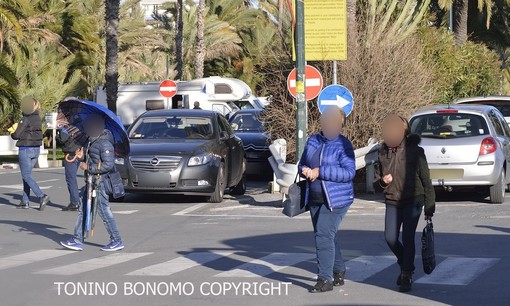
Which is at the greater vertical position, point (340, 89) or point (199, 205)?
point (340, 89)

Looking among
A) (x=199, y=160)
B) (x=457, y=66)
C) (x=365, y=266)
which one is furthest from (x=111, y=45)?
(x=365, y=266)

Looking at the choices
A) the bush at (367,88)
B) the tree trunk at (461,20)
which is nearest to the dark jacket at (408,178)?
the bush at (367,88)

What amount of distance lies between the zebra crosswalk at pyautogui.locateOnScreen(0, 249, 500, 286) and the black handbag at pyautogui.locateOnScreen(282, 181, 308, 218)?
1070 mm

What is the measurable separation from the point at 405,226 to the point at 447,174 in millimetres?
7928

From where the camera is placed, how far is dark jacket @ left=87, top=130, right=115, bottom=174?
1234 centimetres

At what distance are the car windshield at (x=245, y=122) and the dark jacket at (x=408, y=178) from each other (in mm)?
16071

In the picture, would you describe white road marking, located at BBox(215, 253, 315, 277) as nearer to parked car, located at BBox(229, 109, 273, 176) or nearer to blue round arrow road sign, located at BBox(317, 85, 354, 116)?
blue round arrow road sign, located at BBox(317, 85, 354, 116)

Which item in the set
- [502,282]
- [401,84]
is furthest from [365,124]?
[502,282]

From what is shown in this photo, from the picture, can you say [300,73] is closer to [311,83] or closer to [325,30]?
[311,83]

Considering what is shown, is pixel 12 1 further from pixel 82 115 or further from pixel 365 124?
pixel 82 115

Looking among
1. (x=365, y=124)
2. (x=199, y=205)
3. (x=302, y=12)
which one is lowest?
(x=199, y=205)

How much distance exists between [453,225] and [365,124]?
5.85m

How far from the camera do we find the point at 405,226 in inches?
376

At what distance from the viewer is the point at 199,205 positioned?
18.6m
